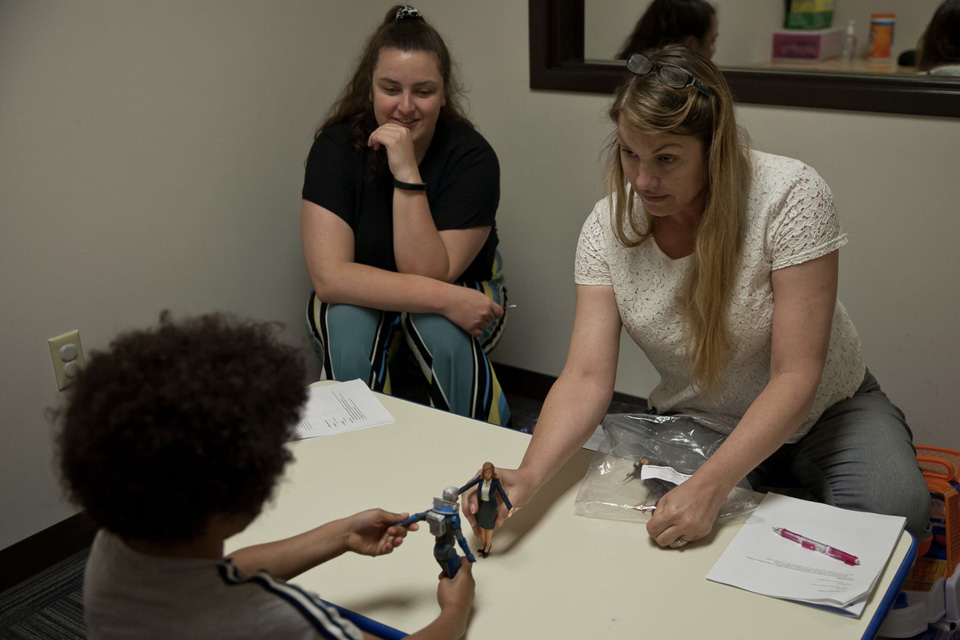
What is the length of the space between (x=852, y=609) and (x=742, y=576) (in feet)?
0.45

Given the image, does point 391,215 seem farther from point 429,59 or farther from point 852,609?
point 852,609

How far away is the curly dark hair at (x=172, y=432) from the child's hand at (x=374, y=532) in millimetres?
295

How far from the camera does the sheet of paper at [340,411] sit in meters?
1.56

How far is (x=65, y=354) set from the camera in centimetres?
218

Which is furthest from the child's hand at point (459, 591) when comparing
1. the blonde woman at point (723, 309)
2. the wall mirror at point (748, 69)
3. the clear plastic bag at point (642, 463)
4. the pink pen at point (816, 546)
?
the wall mirror at point (748, 69)

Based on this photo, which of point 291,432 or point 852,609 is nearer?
point 291,432

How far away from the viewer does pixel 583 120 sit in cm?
267

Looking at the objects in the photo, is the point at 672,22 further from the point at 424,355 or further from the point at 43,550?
the point at 43,550

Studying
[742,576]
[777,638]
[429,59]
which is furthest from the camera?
[429,59]

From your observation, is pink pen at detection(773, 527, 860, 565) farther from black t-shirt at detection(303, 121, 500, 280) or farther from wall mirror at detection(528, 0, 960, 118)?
wall mirror at detection(528, 0, 960, 118)

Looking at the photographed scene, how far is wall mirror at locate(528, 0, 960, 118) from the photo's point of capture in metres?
2.21

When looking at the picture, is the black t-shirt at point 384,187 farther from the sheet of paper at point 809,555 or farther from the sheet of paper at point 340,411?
the sheet of paper at point 809,555

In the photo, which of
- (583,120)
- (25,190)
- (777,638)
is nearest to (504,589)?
(777,638)

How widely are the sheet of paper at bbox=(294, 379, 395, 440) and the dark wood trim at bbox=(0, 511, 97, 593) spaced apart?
2.80 feet
